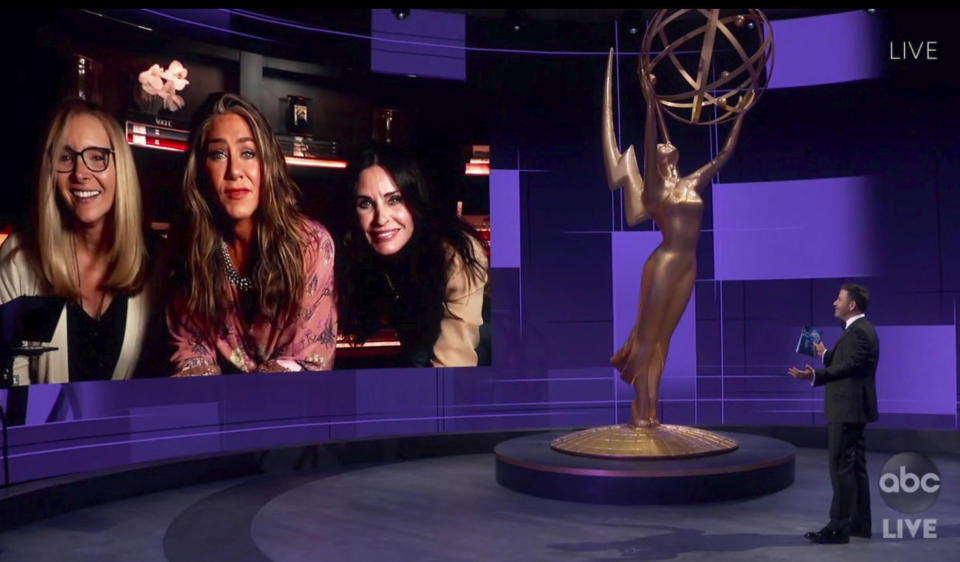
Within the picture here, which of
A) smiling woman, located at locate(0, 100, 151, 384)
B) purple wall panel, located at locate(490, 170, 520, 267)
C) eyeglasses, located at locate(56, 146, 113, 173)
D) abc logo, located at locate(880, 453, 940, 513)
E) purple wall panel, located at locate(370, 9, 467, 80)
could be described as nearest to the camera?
abc logo, located at locate(880, 453, 940, 513)

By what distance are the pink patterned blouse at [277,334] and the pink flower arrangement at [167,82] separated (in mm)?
1598

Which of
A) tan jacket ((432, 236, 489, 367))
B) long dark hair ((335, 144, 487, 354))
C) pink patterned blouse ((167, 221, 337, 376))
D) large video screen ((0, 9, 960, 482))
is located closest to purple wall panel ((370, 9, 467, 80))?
large video screen ((0, 9, 960, 482))

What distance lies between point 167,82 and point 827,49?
626 centimetres

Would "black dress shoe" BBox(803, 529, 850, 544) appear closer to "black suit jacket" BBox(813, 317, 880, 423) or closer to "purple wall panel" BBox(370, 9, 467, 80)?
"black suit jacket" BBox(813, 317, 880, 423)

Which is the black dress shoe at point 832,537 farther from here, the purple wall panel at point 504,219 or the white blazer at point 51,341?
the white blazer at point 51,341

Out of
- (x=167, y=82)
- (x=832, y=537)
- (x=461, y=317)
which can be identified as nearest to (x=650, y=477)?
(x=832, y=537)

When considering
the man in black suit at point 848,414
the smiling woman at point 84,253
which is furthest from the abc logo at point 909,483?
the smiling woman at point 84,253

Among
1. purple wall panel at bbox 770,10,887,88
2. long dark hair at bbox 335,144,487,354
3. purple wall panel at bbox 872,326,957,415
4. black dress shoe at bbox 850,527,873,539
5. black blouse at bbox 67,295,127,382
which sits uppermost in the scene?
purple wall panel at bbox 770,10,887,88

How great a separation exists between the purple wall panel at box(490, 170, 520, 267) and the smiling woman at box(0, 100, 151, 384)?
3424 mm

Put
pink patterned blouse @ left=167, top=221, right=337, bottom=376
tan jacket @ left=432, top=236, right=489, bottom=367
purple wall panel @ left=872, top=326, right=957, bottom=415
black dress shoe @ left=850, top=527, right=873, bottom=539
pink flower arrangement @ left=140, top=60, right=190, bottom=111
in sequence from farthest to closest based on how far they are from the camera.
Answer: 1. tan jacket @ left=432, top=236, right=489, bottom=367
2. purple wall panel @ left=872, top=326, right=957, bottom=415
3. pink patterned blouse @ left=167, top=221, right=337, bottom=376
4. pink flower arrangement @ left=140, top=60, right=190, bottom=111
5. black dress shoe @ left=850, top=527, right=873, bottom=539

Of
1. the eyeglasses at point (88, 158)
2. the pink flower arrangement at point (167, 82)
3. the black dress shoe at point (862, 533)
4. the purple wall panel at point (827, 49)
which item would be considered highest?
the purple wall panel at point (827, 49)

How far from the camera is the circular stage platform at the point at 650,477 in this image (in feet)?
19.7

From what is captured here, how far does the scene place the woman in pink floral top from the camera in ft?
25.7

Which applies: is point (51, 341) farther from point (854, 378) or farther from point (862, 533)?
point (862, 533)
